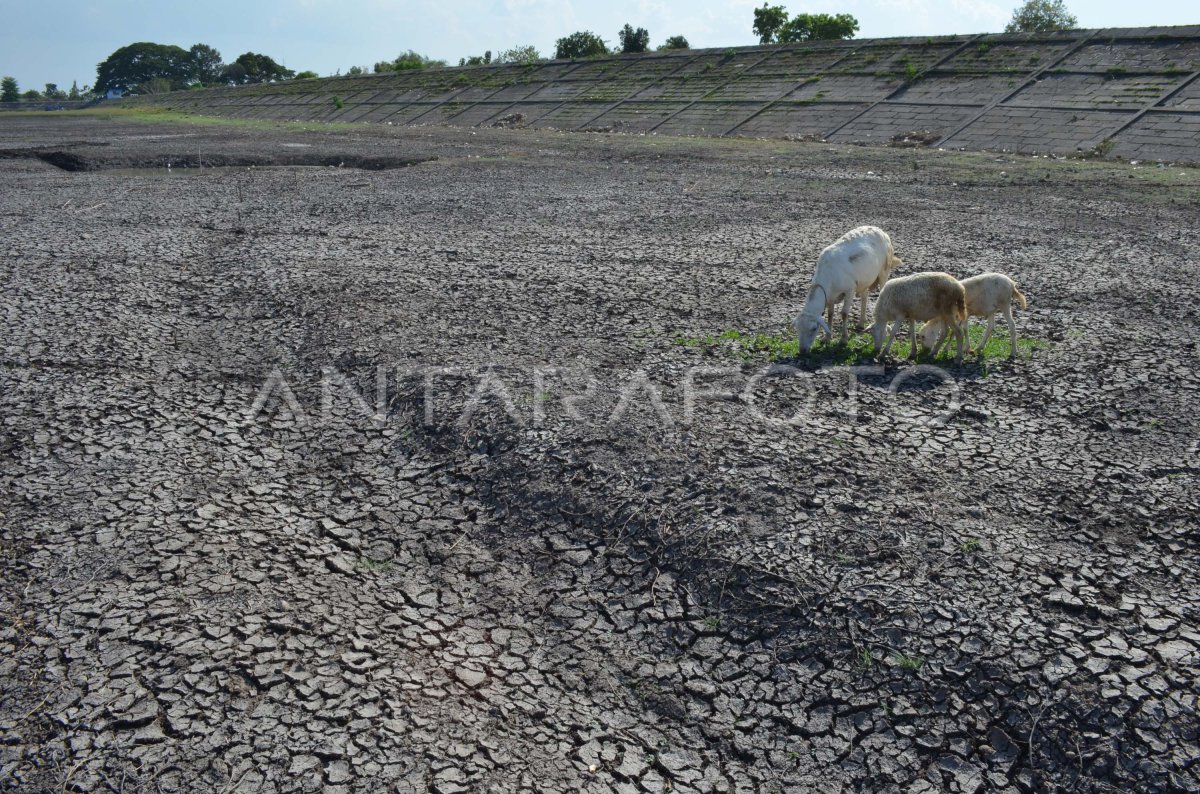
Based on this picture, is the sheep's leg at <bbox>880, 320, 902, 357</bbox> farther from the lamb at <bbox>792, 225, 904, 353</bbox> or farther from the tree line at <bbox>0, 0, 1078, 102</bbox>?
the tree line at <bbox>0, 0, 1078, 102</bbox>

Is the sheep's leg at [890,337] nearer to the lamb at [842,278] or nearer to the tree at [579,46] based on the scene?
the lamb at [842,278]

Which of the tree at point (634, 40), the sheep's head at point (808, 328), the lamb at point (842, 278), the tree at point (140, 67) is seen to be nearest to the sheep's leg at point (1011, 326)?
the lamb at point (842, 278)

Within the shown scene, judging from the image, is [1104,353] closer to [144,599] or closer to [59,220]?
[144,599]

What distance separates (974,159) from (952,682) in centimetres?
2197

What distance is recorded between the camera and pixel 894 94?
3186 cm

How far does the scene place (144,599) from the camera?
445 centimetres

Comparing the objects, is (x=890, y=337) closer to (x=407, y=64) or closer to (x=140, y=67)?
(x=407, y=64)

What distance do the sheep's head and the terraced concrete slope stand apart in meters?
19.0

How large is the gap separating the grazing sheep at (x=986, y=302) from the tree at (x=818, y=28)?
60634 mm

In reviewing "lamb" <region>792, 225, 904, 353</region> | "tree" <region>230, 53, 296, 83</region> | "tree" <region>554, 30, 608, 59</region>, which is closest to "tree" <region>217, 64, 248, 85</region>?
"tree" <region>230, 53, 296, 83</region>

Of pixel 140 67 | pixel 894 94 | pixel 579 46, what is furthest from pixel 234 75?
pixel 894 94

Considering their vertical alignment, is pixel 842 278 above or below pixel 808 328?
above

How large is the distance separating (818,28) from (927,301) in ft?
205

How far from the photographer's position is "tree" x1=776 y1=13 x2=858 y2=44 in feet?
204
